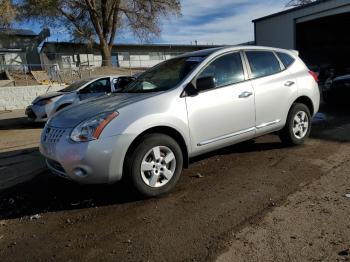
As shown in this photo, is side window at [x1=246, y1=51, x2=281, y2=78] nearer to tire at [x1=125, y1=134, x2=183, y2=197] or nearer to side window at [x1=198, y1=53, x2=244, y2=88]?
side window at [x1=198, y1=53, x2=244, y2=88]

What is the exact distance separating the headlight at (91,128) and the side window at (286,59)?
333 cm

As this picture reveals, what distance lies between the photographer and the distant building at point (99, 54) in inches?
1522

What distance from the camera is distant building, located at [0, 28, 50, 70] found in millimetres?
35375

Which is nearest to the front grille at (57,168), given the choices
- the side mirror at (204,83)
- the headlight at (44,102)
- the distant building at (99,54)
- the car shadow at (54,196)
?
the car shadow at (54,196)

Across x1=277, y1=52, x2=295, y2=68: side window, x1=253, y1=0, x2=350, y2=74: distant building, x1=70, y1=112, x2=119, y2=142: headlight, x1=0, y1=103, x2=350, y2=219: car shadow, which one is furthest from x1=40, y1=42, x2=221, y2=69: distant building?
x1=70, y1=112, x2=119, y2=142: headlight

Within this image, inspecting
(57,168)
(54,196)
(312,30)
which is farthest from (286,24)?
Result: (57,168)

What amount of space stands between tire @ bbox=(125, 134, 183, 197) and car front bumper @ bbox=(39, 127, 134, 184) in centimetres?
15

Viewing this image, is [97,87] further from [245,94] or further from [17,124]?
[245,94]

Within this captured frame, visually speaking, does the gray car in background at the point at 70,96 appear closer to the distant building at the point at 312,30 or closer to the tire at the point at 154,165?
the tire at the point at 154,165

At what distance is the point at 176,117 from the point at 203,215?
129 cm

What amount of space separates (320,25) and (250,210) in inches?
1093

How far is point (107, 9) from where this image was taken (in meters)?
34.1

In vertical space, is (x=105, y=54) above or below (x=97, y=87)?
above

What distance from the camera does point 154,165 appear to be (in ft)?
14.8
